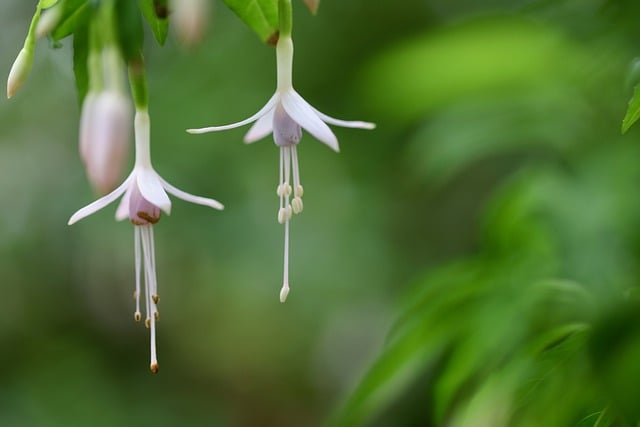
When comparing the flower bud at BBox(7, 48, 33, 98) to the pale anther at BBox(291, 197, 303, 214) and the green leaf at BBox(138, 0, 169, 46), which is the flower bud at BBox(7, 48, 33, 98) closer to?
the green leaf at BBox(138, 0, 169, 46)

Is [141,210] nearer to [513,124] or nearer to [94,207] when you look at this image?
[94,207]

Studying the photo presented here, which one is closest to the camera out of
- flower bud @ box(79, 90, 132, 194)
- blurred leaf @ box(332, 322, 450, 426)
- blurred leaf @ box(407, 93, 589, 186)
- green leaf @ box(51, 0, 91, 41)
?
flower bud @ box(79, 90, 132, 194)

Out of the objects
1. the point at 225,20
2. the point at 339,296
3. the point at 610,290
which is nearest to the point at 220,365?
the point at 339,296

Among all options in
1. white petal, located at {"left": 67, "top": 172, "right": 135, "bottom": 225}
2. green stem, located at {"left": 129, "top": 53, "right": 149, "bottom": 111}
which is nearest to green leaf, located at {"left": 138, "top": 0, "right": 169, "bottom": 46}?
green stem, located at {"left": 129, "top": 53, "right": 149, "bottom": 111}

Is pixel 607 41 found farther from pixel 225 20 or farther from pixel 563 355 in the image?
pixel 225 20

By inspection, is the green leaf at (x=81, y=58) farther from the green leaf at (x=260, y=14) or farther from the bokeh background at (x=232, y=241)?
the bokeh background at (x=232, y=241)


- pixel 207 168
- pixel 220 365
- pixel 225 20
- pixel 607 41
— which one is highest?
pixel 607 41

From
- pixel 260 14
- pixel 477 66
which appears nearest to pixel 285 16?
pixel 260 14
